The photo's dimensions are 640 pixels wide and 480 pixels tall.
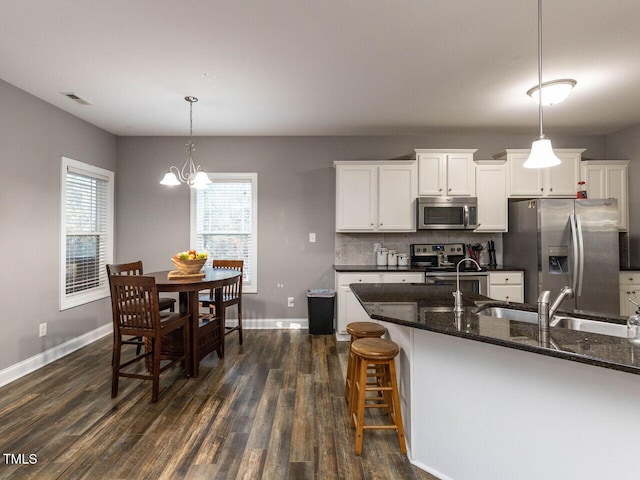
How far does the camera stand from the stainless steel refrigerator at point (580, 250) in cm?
365

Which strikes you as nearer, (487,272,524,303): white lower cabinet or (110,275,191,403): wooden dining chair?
(110,275,191,403): wooden dining chair

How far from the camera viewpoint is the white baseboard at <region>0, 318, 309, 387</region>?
2980mm

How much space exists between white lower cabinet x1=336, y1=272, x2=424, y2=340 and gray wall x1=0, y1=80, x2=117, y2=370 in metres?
3.07

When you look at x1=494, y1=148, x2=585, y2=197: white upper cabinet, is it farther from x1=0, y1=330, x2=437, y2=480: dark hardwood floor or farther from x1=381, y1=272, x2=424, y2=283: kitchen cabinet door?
x1=0, y1=330, x2=437, y2=480: dark hardwood floor

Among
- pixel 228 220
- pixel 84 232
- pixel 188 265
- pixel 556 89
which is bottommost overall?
pixel 188 265

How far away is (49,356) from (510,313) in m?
4.20

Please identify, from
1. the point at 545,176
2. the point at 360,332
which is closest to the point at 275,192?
the point at 360,332

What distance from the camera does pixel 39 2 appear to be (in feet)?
6.51

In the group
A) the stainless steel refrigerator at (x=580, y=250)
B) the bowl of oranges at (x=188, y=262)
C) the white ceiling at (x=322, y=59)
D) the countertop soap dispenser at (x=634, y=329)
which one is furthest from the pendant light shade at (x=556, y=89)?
the bowl of oranges at (x=188, y=262)

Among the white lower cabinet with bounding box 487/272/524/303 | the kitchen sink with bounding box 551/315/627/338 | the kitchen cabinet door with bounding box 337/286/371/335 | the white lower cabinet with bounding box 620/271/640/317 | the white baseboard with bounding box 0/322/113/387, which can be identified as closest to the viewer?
the kitchen sink with bounding box 551/315/627/338

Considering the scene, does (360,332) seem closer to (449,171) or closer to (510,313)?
(510,313)

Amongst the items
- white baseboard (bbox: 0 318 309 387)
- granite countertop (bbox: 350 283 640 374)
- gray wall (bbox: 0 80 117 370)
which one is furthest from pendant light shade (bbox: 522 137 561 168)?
gray wall (bbox: 0 80 117 370)

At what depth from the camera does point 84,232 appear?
4039 mm

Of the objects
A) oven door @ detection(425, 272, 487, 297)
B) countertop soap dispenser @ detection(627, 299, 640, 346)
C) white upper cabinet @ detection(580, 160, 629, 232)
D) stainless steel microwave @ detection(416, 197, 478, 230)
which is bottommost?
oven door @ detection(425, 272, 487, 297)
